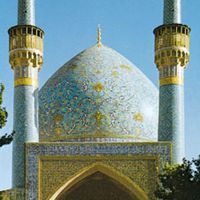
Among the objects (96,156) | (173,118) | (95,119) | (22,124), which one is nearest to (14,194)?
(22,124)

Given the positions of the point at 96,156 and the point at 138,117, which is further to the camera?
the point at 138,117

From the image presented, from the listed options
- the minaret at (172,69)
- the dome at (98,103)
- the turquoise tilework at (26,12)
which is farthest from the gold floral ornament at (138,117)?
the turquoise tilework at (26,12)

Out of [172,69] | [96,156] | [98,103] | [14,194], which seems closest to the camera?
[14,194]

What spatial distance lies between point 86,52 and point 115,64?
84cm

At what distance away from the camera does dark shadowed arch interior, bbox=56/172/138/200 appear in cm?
1684

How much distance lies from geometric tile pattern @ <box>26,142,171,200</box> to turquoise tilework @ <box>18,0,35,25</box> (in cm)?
268

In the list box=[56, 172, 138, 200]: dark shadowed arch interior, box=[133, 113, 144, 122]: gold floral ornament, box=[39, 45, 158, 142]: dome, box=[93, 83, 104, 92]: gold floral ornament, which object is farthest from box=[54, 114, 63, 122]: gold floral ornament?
box=[133, 113, 144, 122]: gold floral ornament

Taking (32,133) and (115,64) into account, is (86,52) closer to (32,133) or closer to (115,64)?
(115,64)

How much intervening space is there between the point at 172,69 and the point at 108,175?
8.68ft

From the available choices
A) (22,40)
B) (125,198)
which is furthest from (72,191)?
(22,40)

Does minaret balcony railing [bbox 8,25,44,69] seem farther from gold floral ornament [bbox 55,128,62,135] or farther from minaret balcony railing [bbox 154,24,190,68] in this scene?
minaret balcony railing [bbox 154,24,190,68]

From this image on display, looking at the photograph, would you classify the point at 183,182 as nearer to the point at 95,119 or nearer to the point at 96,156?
the point at 96,156

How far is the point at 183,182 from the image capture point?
12969mm

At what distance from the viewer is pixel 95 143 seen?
1567 cm
